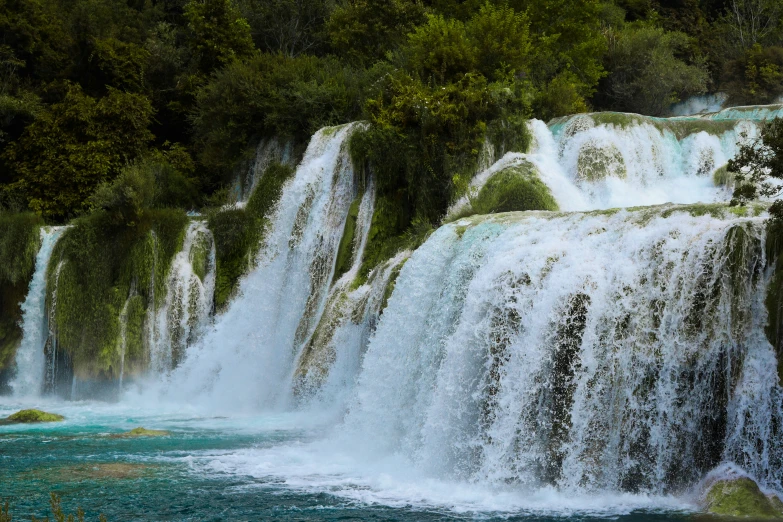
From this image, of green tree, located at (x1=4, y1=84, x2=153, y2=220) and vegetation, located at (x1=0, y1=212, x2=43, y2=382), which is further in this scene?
green tree, located at (x1=4, y1=84, x2=153, y2=220)

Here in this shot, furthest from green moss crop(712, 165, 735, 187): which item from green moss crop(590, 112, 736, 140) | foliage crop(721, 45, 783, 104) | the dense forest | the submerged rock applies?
the submerged rock

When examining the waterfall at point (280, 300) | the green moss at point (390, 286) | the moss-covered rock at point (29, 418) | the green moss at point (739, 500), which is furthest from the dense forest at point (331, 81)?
the green moss at point (739, 500)

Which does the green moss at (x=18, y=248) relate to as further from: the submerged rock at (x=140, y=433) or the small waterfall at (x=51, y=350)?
the submerged rock at (x=140, y=433)

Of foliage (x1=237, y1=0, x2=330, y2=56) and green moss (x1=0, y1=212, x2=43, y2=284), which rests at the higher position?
foliage (x1=237, y1=0, x2=330, y2=56)

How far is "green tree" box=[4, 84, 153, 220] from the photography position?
25447 millimetres

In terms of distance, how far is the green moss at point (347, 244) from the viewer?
18.9 m

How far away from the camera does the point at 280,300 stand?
19719 mm

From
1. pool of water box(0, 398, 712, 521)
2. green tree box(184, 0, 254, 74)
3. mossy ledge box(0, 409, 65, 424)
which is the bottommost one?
pool of water box(0, 398, 712, 521)

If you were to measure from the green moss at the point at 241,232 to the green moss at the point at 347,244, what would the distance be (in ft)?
7.38

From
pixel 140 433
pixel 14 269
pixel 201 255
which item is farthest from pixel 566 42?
pixel 140 433

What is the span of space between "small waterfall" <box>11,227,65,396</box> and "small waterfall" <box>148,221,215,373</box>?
2.65 metres

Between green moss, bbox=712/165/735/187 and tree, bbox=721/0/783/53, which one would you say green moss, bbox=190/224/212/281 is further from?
tree, bbox=721/0/783/53

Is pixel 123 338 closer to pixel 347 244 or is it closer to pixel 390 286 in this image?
pixel 347 244

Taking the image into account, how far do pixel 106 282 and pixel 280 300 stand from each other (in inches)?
Result: 169
